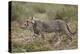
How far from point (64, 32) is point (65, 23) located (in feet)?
0.43

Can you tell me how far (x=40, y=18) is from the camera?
232cm

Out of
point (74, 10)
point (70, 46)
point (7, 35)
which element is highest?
point (74, 10)

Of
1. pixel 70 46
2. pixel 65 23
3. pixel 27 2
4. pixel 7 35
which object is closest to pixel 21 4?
pixel 27 2

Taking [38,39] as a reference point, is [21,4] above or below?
above

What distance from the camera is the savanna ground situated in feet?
7.20

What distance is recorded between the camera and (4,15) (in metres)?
2.17

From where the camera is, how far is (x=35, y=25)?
2.29 metres

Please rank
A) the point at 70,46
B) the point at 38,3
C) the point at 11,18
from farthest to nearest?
the point at 70,46
the point at 38,3
the point at 11,18

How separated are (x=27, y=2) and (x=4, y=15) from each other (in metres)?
0.35

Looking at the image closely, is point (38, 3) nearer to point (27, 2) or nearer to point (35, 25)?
point (27, 2)

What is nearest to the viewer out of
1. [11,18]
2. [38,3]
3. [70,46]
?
[11,18]

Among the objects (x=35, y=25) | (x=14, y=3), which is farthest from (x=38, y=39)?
(x=14, y=3)

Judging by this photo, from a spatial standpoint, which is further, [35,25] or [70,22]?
[70,22]

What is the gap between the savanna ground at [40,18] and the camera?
2.19 meters
